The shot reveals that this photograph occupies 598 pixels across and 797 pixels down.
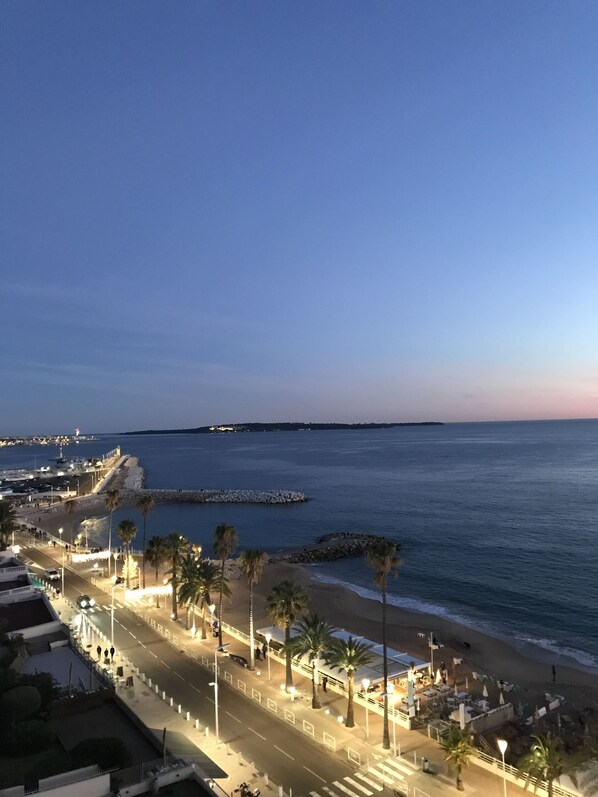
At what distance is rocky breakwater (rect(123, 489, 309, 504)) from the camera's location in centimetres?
13588

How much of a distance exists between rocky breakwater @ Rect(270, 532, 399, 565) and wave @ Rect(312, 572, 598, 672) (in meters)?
17.7

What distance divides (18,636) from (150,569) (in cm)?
3195

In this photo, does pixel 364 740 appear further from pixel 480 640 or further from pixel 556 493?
pixel 556 493

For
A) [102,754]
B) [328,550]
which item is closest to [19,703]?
[102,754]

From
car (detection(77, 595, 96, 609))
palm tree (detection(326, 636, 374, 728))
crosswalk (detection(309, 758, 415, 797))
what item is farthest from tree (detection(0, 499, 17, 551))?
crosswalk (detection(309, 758, 415, 797))

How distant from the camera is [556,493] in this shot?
12581 cm

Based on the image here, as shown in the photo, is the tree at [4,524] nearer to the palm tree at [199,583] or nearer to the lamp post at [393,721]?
the palm tree at [199,583]

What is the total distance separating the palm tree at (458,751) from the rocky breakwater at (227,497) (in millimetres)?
108702

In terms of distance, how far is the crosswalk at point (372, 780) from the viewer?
24.6 m

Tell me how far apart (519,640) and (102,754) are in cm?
4104

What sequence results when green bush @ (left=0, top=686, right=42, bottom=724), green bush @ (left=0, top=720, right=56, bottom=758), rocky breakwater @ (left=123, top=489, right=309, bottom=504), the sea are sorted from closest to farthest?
green bush @ (left=0, top=720, right=56, bottom=758)
green bush @ (left=0, top=686, right=42, bottom=724)
the sea
rocky breakwater @ (left=123, top=489, right=309, bottom=504)

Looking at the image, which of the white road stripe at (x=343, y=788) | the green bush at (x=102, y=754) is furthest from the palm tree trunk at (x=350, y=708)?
the green bush at (x=102, y=754)

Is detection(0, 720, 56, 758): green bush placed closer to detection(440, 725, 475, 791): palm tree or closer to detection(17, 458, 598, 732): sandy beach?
detection(440, 725, 475, 791): palm tree

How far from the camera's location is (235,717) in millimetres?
31859
